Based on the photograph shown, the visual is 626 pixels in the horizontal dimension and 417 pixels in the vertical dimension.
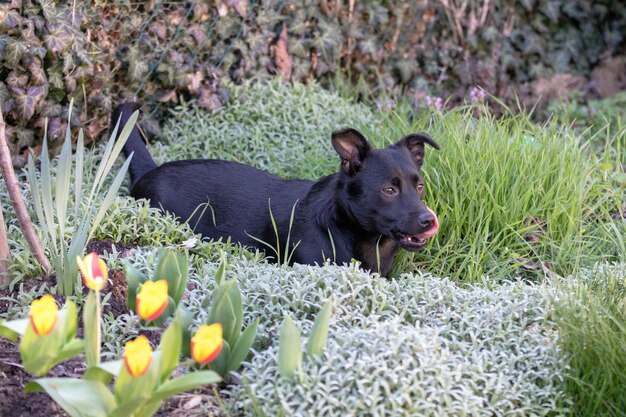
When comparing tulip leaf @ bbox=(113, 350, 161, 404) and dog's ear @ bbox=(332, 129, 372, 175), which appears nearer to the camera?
tulip leaf @ bbox=(113, 350, 161, 404)

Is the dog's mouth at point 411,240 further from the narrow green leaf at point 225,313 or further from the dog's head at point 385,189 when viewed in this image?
the narrow green leaf at point 225,313

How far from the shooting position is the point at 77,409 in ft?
8.84

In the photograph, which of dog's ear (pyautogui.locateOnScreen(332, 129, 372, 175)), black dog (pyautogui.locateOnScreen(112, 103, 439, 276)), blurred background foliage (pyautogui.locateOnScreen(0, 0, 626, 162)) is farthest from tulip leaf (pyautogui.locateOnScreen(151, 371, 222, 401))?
blurred background foliage (pyautogui.locateOnScreen(0, 0, 626, 162))

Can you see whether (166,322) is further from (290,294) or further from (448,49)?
(448,49)

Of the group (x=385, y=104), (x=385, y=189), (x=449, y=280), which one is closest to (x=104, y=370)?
(x=385, y=189)

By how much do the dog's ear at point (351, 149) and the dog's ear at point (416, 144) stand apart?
0.22 metres

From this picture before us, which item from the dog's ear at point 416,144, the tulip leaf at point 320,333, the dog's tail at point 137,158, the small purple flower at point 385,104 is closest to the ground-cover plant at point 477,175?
the small purple flower at point 385,104

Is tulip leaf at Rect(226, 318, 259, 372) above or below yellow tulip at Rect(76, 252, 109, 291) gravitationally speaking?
below

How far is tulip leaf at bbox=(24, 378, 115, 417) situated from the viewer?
267 centimetres

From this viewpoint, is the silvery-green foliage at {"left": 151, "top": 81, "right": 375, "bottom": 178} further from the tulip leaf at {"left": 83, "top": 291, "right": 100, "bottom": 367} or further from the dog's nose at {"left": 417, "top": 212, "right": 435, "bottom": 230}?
the tulip leaf at {"left": 83, "top": 291, "right": 100, "bottom": 367}

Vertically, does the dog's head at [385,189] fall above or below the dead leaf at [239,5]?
below

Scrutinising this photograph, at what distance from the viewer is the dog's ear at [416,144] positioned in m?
4.30

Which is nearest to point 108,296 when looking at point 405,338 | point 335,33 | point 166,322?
point 166,322

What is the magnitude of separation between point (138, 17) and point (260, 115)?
994 millimetres
